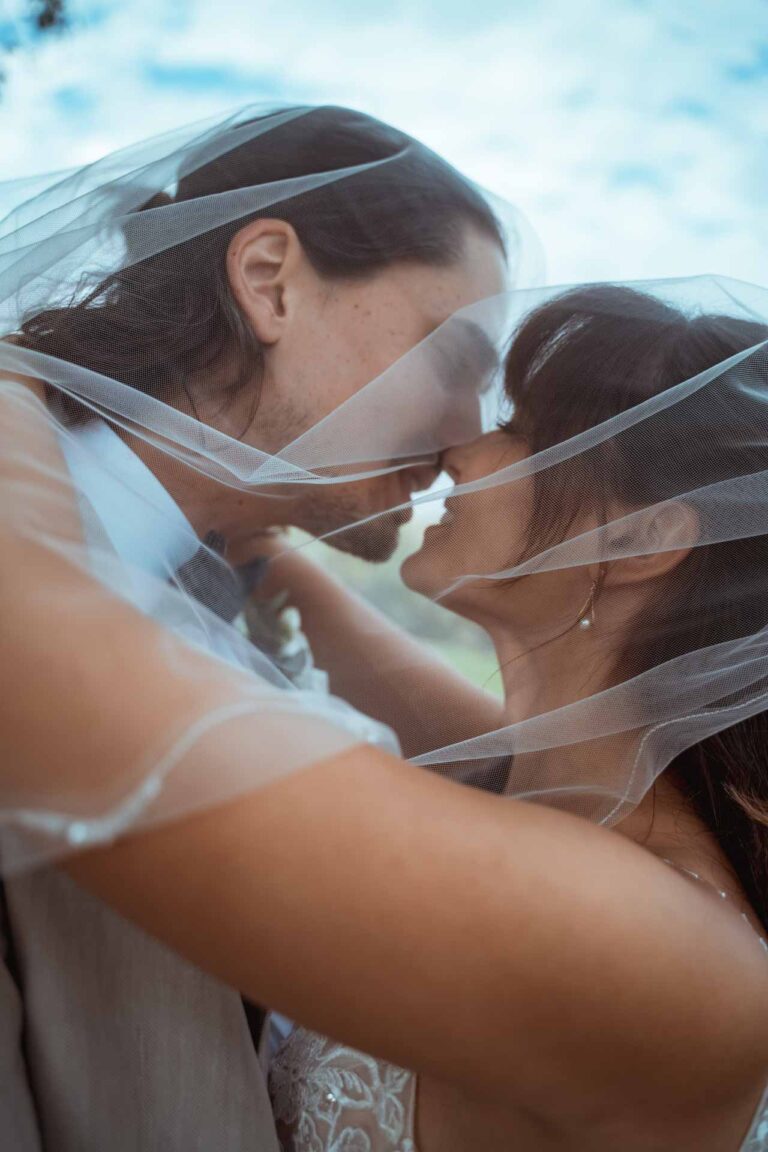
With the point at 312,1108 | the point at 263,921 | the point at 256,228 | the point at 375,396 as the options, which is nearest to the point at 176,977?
the point at 312,1108

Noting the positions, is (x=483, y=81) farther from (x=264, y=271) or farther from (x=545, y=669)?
(x=545, y=669)

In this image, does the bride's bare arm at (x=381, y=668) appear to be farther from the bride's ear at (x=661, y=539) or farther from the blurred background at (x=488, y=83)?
the blurred background at (x=488, y=83)

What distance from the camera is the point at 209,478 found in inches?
58.0

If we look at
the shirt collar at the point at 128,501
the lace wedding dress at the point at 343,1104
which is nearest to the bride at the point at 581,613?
the lace wedding dress at the point at 343,1104

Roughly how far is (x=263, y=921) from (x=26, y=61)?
231 centimetres

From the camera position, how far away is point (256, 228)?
5.45 ft

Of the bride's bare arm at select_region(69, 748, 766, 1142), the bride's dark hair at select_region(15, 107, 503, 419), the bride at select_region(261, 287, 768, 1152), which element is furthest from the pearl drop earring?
the bride's dark hair at select_region(15, 107, 503, 419)

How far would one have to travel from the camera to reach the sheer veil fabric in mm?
1281

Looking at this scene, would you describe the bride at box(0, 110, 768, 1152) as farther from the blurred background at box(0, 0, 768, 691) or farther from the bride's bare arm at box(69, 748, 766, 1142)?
the blurred background at box(0, 0, 768, 691)

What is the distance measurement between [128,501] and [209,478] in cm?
16

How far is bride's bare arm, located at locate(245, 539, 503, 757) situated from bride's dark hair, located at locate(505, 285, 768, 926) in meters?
0.33

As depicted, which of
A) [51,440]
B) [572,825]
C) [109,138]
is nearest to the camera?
[572,825]

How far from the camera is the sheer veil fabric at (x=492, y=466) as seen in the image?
4.20 feet

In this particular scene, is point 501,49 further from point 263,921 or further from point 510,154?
point 263,921
